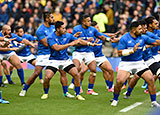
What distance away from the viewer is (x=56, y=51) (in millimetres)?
12281

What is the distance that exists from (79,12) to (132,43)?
12.7 m

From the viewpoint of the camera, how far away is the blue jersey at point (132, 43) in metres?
11.2

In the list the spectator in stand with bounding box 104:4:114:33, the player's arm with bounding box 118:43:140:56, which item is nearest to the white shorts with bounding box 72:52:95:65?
the player's arm with bounding box 118:43:140:56

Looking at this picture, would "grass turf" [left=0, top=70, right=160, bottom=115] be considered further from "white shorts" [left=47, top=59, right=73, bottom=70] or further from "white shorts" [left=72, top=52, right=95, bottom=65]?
"white shorts" [left=72, top=52, right=95, bottom=65]

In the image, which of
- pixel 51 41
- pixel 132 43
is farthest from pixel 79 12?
pixel 132 43

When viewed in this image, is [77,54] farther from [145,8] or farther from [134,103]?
[145,8]

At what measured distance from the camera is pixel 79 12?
23641 mm

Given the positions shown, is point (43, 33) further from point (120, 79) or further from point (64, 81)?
point (120, 79)

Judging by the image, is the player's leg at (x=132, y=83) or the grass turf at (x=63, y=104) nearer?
the grass turf at (x=63, y=104)

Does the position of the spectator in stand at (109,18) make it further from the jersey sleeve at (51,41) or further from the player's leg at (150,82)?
the player's leg at (150,82)

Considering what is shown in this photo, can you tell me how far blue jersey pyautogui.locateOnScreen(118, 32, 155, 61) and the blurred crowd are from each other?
34.5 ft

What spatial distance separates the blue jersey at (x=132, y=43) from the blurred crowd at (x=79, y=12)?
34.5 feet

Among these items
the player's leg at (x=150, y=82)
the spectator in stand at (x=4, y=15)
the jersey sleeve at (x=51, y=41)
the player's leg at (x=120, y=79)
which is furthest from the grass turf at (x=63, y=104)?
the spectator in stand at (x=4, y=15)

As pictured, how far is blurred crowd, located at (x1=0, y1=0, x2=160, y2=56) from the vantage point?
2258 centimetres
